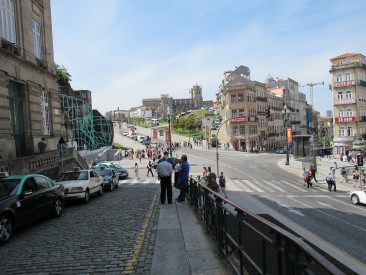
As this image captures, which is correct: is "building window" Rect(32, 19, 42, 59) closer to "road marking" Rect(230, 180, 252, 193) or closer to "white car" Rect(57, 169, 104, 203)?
"white car" Rect(57, 169, 104, 203)

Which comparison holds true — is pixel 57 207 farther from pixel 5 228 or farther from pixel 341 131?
pixel 341 131

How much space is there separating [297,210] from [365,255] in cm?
912

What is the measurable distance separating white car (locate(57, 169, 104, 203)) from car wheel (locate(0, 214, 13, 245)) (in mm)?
5362

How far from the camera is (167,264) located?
5.57m

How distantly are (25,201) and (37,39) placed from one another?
51.2 feet

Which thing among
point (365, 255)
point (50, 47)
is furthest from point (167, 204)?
point (50, 47)

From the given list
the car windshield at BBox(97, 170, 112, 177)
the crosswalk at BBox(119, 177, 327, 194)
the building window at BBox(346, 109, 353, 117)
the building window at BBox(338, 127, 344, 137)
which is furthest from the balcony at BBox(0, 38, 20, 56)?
the building window at BBox(338, 127, 344, 137)

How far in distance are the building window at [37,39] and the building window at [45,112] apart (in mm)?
2378

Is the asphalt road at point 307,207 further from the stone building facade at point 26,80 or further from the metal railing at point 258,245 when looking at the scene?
the stone building facade at point 26,80

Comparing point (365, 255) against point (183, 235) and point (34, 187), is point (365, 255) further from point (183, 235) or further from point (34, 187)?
point (34, 187)

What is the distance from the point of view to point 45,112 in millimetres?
21797

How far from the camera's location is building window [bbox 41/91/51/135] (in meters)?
21.5

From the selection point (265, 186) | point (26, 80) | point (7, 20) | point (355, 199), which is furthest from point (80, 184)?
point (265, 186)

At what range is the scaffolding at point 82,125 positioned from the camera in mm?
54500
